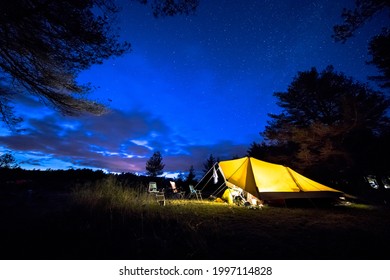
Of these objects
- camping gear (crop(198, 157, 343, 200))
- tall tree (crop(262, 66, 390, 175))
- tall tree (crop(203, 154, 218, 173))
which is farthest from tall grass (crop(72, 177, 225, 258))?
tall tree (crop(203, 154, 218, 173))

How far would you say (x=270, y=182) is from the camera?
8461 millimetres

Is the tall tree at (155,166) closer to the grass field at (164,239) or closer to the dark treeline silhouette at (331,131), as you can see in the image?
the dark treeline silhouette at (331,131)

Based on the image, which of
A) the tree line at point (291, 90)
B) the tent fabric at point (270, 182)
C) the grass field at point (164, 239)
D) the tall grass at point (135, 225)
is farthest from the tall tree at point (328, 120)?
the tall grass at point (135, 225)

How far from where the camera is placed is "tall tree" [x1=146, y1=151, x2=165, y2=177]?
131ft

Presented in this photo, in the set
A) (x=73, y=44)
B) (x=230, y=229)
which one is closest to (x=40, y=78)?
(x=73, y=44)

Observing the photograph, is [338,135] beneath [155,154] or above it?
beneath

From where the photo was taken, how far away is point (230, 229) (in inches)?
164

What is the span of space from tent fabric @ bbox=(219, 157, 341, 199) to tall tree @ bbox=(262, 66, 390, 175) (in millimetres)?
5376

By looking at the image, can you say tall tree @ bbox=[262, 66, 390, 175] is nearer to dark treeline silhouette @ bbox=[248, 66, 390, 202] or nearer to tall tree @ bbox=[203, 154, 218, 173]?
dark treeline silhouette @ bbox=[248, 66, 390, 202]

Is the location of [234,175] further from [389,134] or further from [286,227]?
[389,134]

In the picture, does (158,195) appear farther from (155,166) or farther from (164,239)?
(155,166)

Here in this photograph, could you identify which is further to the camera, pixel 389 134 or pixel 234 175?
pixel 389 134
